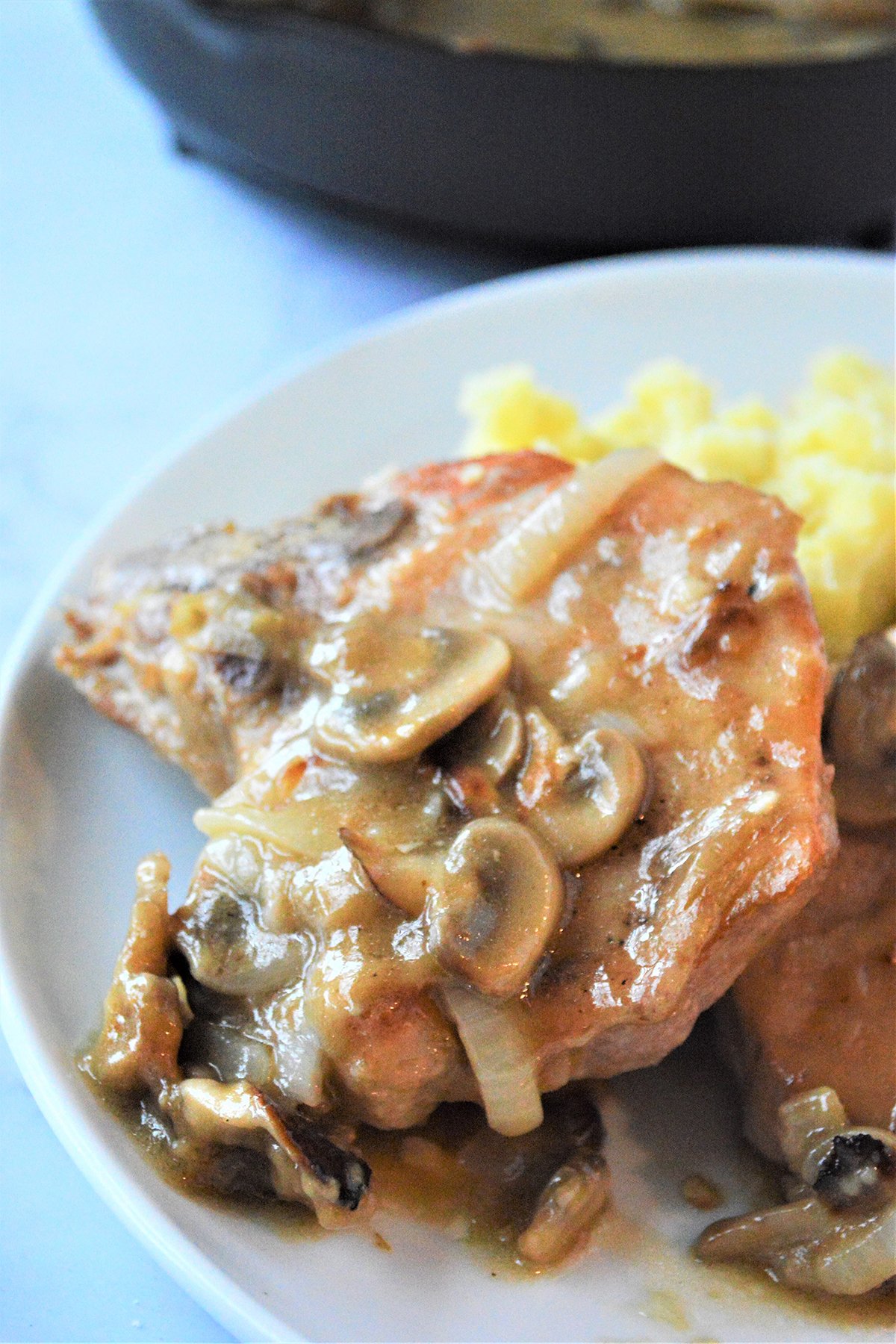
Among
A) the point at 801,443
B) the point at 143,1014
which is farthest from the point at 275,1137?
the point at 801,443

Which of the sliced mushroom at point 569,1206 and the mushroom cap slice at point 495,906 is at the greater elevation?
the mushroom cap slice at point 495,906

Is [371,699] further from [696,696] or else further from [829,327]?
[829,327]

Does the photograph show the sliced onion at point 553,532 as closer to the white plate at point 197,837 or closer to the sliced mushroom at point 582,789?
the sliced mushroom at point 582,789

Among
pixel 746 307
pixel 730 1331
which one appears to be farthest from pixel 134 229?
pixel 730 1331

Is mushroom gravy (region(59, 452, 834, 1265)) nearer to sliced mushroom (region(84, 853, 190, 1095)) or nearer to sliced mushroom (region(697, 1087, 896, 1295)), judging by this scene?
sliced mushroom (region(84, 853, 190, 1095))

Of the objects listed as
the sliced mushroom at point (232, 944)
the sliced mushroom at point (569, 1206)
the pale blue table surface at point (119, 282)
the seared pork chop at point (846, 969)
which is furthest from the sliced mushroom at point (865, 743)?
the pale blue table surface at point (119, 282)

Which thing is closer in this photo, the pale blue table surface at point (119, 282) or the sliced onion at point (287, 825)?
the sliced onion at point (287, 825)

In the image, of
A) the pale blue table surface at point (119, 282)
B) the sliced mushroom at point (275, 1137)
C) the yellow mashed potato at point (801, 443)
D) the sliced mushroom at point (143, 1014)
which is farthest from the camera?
the pale blue table surface at point (119, 282)

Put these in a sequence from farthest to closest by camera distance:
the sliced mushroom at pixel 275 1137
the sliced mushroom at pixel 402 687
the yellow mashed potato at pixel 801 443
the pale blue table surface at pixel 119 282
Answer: the pale blue table surface at pixel 119 282
the yellow mashed potato at pixel 801 443
the sliced mushroom at pixel 402 687
the sliced mushroom at pixel 275 1137
